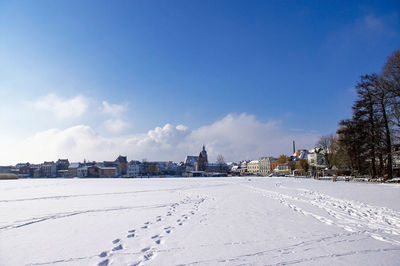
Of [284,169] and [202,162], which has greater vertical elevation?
[202,162]

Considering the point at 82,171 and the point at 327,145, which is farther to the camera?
the point at 82,171

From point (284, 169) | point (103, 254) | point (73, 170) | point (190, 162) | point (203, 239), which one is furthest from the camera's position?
point (190, 162)

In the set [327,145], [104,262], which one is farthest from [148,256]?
[327,145]

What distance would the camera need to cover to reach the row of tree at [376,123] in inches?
1013

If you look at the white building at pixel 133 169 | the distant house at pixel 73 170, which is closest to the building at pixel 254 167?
the white building at pixel 133 169

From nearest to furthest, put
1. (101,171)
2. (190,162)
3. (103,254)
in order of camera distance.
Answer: (103,254), (101,171), (190,162)

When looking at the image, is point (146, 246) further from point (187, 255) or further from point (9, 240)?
point (9, 240)

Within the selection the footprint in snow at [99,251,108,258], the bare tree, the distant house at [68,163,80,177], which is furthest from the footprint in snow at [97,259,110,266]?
the distant house at [68,163,80,177]

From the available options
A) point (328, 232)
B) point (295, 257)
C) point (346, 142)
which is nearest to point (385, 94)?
point (346, 142)

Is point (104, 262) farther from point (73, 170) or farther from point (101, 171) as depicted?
→ point (73, 170)

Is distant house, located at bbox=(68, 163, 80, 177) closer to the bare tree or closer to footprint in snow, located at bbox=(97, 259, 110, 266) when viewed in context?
the bare tree

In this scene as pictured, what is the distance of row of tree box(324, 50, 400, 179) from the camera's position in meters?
25.7

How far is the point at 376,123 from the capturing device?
28.5m

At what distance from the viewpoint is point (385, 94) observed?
27.2m
